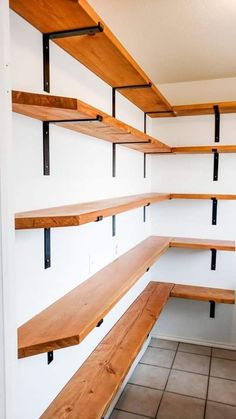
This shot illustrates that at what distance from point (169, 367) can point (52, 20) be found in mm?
2597

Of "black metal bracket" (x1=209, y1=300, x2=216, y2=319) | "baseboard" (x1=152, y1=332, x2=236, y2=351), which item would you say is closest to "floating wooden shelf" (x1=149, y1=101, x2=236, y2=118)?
"black metal bracket" (x1=209, y1=300, x2=216, y2=319)

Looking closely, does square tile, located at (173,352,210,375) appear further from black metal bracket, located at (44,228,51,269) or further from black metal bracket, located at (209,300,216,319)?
black metal bracket, located at (44,228,51,269)

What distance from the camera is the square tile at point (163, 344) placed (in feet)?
10.5

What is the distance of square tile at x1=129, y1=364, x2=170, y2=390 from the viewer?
8.59 ft

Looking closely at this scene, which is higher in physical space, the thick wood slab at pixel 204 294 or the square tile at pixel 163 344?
the thick wood slab at pixel 204 294

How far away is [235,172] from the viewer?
10.1ft

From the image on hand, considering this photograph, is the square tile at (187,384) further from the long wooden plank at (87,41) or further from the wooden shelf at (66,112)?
the long wooden plank at (87,41)

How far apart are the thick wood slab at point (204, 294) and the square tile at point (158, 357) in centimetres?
51

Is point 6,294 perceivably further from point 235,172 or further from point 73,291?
point 235,172

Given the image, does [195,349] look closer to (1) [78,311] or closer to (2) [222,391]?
(2) [222,391]

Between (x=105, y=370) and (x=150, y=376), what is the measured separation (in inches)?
44.0

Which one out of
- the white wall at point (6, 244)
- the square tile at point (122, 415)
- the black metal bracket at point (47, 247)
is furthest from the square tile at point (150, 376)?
the white wall at point (6, 244)

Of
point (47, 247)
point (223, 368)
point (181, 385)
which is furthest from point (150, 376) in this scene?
point (47, 247)

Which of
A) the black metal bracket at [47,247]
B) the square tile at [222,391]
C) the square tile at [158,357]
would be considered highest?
the black metal bracket at [47,247]
